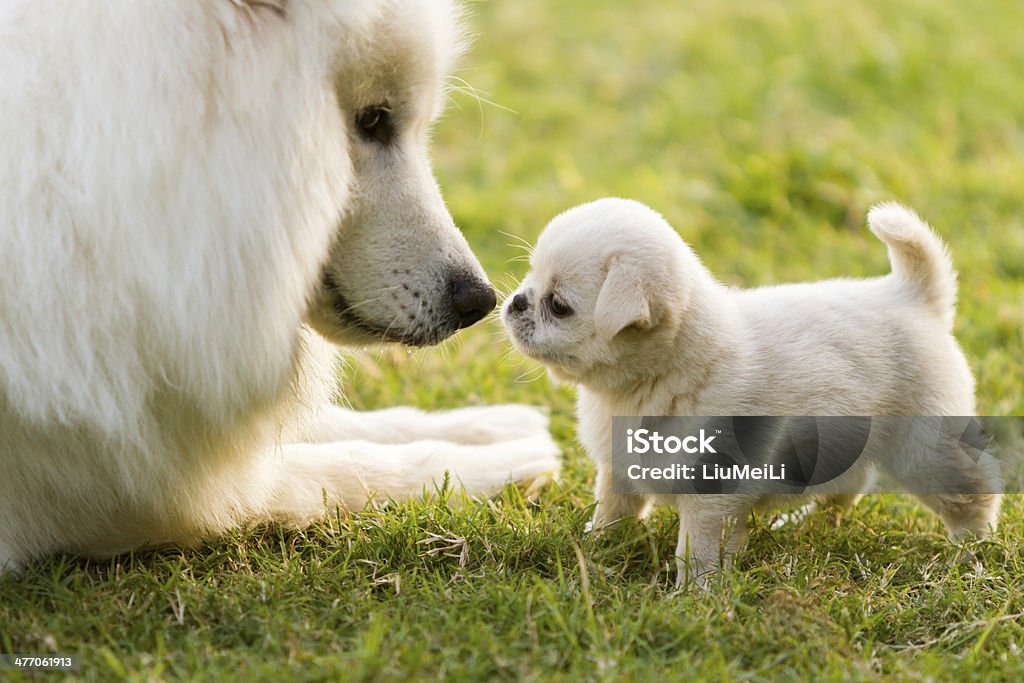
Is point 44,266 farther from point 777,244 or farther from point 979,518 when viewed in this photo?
point 777,244

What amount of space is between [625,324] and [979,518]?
47.7 inches

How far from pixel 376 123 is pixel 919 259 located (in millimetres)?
1555

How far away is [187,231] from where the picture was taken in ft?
8.19

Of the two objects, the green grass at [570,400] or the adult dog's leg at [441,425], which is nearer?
the green grass at [570,400]

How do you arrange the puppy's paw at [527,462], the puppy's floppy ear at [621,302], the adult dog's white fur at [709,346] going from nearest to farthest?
the puppy's floppy ear at [621,302] → the adult dog's white fur at [709,346] → the puppy's paw at [527,462]

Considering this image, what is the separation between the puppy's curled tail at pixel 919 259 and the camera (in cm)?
326

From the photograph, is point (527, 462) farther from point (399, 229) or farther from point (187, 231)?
point (187, 231)

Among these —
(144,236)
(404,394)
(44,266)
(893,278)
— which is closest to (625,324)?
(893,278)

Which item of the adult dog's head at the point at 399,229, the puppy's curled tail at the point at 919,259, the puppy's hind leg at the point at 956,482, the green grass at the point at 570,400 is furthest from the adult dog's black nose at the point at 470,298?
the puppy's hind leg at the point at 956,482

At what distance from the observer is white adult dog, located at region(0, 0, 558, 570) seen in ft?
8.18

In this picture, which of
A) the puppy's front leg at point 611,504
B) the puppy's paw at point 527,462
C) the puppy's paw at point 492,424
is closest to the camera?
the puppy's front leg at point 611,504

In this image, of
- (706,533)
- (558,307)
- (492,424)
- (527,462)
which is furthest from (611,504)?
(492,424)

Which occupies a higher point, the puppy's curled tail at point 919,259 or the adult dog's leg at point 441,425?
the puppy's curled tail at point 919,259

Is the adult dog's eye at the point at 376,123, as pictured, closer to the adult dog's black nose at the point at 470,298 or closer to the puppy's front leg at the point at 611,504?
the adult dog's black nose at the point at 470,298
